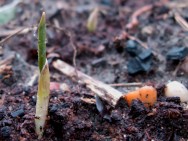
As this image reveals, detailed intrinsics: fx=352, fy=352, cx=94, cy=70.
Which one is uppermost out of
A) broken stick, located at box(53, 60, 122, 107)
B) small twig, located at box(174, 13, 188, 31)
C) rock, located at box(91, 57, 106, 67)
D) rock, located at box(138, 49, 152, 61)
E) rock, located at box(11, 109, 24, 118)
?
small twig, located at box(174, 13, 188, 31)

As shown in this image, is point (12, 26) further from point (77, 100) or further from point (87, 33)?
point (77, 100)

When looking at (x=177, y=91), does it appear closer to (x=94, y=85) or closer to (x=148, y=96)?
(x=148, y=96)

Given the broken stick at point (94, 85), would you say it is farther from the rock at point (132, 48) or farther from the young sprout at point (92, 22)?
the young sprout at point (92, 22)

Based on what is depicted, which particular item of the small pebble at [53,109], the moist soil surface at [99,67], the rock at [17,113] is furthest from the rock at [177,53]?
the rock at [17,113]

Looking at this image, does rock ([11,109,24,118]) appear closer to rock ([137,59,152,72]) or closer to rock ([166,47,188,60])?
rock ([137,59,152,72])

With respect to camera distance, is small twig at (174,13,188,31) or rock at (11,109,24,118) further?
small twig at (174,13,188,31)

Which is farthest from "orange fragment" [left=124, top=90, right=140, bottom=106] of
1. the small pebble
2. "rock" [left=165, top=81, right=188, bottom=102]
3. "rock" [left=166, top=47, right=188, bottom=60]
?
"rock" [left=166, top=47, right=188, bottom=60]

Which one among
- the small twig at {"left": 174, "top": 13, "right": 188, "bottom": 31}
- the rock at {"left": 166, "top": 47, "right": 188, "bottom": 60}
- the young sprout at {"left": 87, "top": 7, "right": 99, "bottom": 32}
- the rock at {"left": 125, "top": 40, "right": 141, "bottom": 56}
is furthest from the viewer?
the young sprout at {"left": 87, "top": 7, "right": 99, "bottom": 32}
